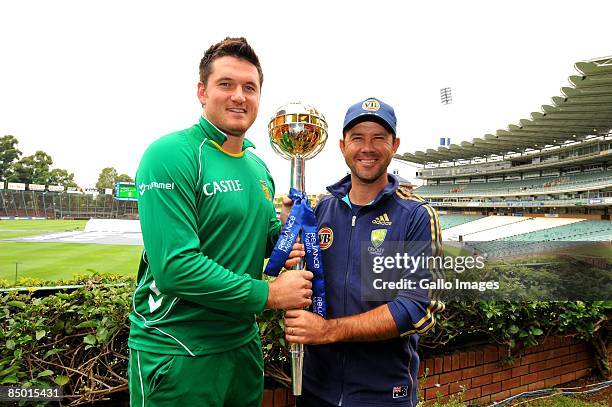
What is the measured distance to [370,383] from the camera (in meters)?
1.72

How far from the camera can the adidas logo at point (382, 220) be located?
1.81 meters

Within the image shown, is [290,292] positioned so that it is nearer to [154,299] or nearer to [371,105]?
[154,299]

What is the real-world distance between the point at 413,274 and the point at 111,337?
184 cm

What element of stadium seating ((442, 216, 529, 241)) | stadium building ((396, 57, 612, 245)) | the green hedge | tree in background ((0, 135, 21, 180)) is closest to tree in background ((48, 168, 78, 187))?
tree in background ((0, 135, 21, 180))

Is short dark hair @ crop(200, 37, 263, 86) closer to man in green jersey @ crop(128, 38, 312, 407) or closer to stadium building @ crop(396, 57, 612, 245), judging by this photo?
man in green jersey @ crop(128, 38, 312, 407)

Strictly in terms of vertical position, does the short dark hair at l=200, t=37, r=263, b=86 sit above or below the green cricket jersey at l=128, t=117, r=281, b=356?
above

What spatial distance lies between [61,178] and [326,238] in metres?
79.1

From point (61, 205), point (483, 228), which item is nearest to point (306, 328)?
point (483, 228)

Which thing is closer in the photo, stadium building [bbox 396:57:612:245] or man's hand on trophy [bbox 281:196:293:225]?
man's hand on trophy [bbox 281:196:293:225]

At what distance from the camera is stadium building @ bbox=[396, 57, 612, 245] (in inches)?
1185

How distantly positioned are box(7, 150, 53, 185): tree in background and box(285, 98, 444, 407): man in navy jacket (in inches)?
2933

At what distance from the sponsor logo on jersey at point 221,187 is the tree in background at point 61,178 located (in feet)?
248

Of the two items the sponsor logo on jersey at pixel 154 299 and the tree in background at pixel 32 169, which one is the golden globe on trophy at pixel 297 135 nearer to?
the sponsor logo on jersey at pixel 154 299

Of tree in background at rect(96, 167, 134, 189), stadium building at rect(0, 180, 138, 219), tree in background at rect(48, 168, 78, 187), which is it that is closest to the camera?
stadium building at rect(0, 180, 138, 219)
